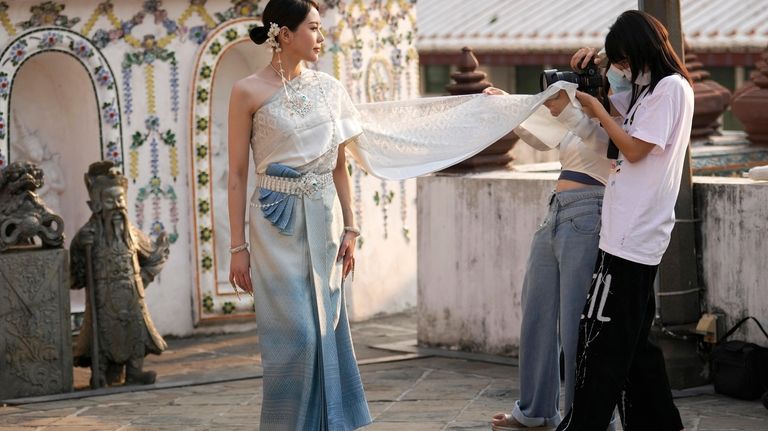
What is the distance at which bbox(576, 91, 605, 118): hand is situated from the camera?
21.4 feet

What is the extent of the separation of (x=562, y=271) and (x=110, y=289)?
3.41 m

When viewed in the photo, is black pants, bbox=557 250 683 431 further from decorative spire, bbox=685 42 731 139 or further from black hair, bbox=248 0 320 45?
decorative spire, bbox=685 42 731 139

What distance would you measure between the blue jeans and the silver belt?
1049 mm

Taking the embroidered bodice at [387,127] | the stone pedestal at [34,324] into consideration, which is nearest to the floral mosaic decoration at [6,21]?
the stone pedestal at [34,324]

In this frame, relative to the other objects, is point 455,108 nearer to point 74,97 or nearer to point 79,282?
point 79,282

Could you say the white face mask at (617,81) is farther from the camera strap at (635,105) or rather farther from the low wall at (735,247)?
the low wall at (735,247)

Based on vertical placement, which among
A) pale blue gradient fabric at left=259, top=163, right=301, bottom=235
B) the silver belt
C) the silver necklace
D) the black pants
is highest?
the silver necklace

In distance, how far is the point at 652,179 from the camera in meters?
6.38

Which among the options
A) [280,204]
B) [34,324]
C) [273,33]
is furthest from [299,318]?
[34,324]

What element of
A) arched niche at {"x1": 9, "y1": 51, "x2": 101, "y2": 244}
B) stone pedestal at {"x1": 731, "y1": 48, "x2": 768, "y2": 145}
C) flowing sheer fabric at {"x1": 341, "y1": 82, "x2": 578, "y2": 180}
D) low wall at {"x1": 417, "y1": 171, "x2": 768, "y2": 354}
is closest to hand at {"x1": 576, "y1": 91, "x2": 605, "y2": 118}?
flowing sheer fabric at {"x1": 341, "y1": 82, "x2": 578, "y2": 180}

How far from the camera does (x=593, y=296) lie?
652 cm

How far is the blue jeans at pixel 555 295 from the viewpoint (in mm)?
6840

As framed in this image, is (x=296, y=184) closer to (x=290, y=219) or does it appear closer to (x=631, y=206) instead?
(x=290, y=219)

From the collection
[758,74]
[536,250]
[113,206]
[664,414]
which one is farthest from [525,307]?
[758,74]
